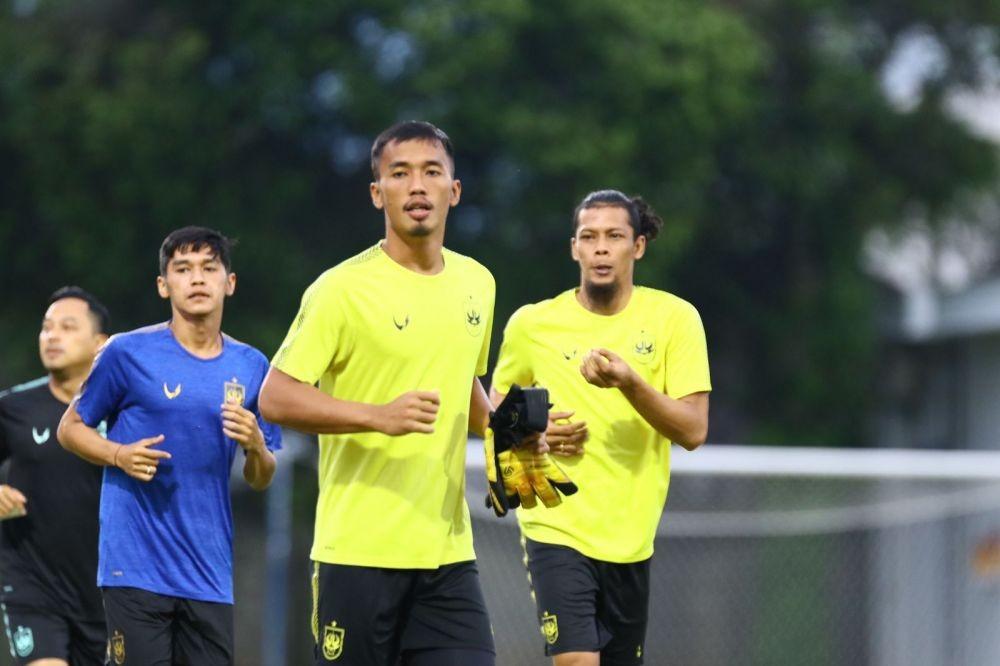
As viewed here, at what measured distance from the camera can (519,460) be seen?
6.05 metres

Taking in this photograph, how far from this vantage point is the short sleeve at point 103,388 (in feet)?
22.6

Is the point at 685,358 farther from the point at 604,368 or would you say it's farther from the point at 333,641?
the point at 333,641

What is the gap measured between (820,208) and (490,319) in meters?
19.0

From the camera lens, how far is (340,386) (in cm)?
572

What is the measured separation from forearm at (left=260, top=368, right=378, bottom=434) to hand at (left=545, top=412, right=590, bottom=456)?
1.56 metres

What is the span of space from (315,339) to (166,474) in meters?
1.52

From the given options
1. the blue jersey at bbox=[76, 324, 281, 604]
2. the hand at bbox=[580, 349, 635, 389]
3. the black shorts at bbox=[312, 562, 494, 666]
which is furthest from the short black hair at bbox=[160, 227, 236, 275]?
the black shorts at bbox=[312, 562, 494, 666]

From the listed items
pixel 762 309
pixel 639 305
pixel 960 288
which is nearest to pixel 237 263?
pixel 762 309

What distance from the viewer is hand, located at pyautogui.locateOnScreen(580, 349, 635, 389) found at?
628 cm

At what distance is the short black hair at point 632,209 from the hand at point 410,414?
211 centimetres

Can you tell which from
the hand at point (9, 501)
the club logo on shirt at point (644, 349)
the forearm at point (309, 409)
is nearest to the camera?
the forearm at point (309, 409)

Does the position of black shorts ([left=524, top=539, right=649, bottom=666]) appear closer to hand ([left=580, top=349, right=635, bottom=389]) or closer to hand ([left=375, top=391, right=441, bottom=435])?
hand ([left=580, top=349, right=635, bottom=389])

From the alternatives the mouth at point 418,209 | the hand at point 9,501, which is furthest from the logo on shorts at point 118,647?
the mouth at point 418,209

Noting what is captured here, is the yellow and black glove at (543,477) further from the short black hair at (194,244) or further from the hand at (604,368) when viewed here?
the short black hair at (194,244)
